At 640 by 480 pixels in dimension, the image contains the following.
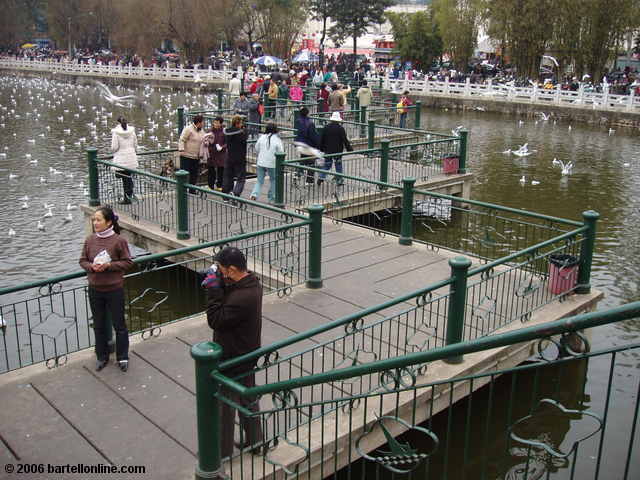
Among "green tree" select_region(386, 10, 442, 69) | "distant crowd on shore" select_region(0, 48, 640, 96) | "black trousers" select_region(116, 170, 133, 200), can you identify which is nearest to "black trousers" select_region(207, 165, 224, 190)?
"black trousers" select_region(116, 170, 133, 200)

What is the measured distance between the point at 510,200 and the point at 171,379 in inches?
512

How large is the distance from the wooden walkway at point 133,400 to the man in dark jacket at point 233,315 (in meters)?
0.61

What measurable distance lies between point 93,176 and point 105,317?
6.68 m

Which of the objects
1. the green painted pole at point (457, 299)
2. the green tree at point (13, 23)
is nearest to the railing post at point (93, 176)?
the green painted pole at point (457, 299)

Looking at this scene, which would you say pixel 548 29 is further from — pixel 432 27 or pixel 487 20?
pixel 432 27

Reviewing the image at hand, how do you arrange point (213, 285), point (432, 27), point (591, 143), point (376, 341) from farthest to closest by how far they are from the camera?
point (432, 27)
point (591, 143)
point (376, 341)
point (213, 285)

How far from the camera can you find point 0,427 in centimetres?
565

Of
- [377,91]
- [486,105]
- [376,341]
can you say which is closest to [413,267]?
[376,341]

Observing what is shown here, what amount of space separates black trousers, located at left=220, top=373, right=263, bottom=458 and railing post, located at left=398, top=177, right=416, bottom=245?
18.7 feet

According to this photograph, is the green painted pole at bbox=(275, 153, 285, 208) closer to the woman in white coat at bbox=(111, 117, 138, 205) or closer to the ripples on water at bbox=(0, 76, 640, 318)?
the woman in white coat at bbox=(111, 117, 138, 205)

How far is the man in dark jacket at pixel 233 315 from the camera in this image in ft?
15.8

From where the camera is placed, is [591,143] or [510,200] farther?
[591,143]

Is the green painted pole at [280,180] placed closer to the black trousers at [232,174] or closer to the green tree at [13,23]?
the black trousers at [232,174]

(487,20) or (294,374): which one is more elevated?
(487,20)
